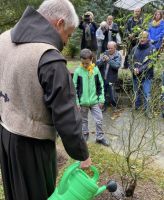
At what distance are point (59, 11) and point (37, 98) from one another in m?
0.57

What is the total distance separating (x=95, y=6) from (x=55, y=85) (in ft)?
37.7

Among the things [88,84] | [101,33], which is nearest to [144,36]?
[88,84]

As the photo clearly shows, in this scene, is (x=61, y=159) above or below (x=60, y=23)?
below

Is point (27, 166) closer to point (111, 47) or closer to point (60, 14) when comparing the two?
point (60, 14)

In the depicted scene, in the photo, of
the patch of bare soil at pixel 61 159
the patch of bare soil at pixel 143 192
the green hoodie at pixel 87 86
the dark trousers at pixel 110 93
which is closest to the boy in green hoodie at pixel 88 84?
the green hoodie at pixel 87 86

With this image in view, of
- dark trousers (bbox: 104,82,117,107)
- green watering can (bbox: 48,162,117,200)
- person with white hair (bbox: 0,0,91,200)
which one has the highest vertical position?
person with white hair (bbox: 0,0,91,200)

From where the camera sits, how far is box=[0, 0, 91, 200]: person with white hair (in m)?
2.33

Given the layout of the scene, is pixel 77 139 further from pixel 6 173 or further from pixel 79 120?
pixel 6 173

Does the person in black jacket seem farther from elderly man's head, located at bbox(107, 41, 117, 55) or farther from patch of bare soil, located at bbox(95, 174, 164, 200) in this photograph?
patch of bare soil, located at bbox(95, 174, 164, 200)

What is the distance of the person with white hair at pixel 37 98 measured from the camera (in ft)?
7.66

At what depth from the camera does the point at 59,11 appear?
239cm

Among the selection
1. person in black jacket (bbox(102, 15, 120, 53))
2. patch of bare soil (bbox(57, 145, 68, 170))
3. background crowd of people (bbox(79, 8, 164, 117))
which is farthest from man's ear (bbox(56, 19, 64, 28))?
person in black jacket (bbox(102, 15, 120, 53))

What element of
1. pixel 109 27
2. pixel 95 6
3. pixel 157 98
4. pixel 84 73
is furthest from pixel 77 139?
pixel 95 6

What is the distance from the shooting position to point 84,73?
530 cm
